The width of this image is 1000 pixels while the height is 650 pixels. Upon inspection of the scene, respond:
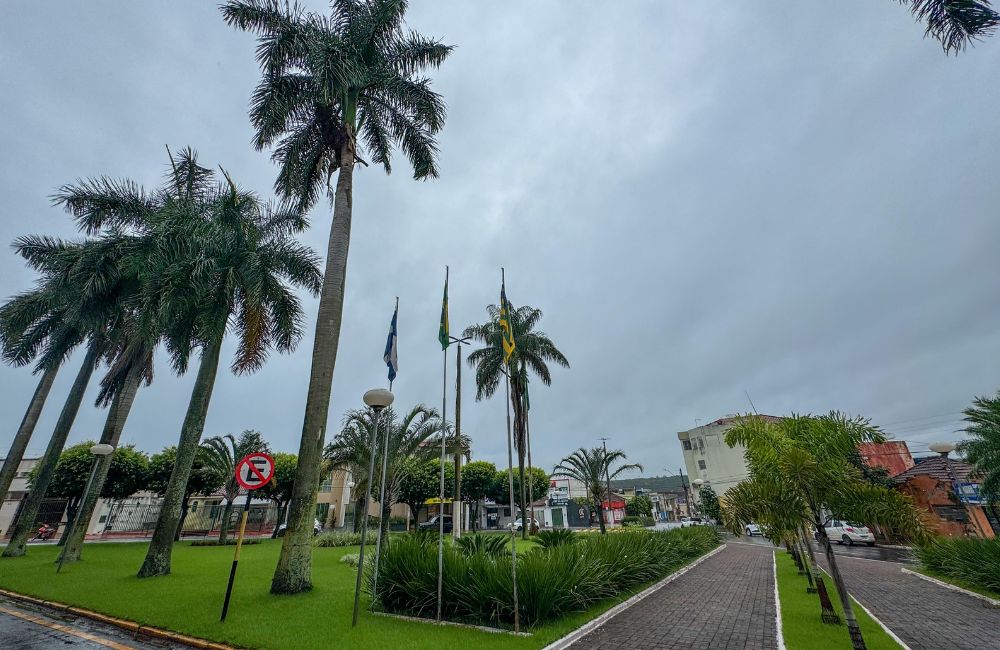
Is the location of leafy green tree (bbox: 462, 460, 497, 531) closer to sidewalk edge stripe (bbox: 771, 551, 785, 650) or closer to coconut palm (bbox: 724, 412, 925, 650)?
sidewalk edge stripe (bbox: 771, 551, 785, 650)

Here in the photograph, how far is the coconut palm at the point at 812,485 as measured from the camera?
701 centimetres

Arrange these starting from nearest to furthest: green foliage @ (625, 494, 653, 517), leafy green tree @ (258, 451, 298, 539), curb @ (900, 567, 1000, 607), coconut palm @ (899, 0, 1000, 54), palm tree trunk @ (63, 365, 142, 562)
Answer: coconut palm @ (899, 0, 1000, 54) → curb @ (900, 567, 1000, 607) → palm tree trunk @ (63, 365, 142, 562) → leafy green tree @ (258, 451, 298, 539) → green foliage @ (625, 494, 653, 517)

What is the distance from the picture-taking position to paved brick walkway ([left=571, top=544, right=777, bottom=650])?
6.67 meters

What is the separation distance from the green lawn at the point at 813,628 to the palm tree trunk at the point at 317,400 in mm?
9781

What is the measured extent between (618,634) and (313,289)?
1524 centimetres

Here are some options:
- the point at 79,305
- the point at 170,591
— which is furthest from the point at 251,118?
the point at 170,591

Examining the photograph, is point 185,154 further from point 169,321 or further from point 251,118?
point 169,321

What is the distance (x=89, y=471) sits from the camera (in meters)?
27.2

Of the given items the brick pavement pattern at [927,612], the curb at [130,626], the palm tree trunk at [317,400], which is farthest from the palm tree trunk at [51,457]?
the brick pavement pattern at [927,612]

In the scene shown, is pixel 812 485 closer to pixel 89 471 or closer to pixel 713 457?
pixel 89 471

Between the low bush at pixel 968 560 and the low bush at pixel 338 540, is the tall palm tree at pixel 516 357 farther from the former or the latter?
the low bush at pixel 968 560

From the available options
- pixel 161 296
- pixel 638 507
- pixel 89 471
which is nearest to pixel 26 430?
pixel 89 471

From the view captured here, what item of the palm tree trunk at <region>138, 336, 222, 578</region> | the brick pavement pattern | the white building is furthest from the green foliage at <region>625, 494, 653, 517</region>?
the palm tree trunk at <region>138, 336, 222, 578</region>

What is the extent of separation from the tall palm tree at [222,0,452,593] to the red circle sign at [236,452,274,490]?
7.87 ft
